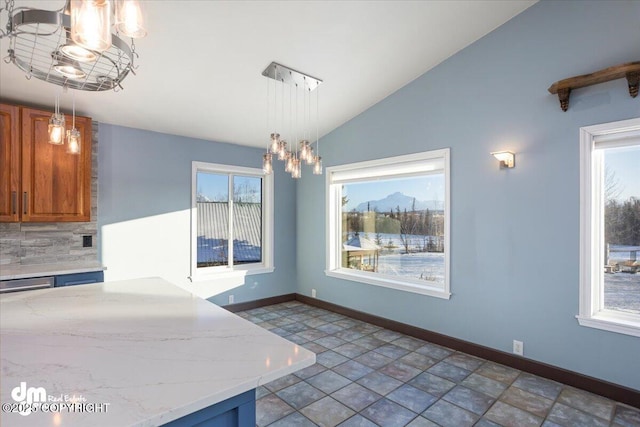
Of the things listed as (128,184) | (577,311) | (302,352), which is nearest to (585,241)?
(577,311)

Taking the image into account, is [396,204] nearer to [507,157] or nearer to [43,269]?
[507,157]

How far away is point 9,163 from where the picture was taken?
2900 mm

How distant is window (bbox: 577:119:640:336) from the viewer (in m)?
2.55

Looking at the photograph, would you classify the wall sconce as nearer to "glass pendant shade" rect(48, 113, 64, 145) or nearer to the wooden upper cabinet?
"glass pendant shade" rect(48, 113, 64, 145)

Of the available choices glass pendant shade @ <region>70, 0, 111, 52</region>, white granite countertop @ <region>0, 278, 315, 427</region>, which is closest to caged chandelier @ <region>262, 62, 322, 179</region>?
white granite countertop @ <region>0, 278, 315, 427</region>

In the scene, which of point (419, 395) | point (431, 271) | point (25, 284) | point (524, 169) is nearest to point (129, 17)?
point (25, 284)

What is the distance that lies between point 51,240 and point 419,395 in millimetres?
3869

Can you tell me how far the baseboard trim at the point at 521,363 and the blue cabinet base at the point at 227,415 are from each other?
2.80 m

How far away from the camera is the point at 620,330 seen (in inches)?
96.8

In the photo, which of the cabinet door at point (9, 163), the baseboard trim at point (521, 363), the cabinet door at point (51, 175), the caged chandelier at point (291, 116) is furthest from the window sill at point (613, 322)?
the cabinet door at point (9, 163)

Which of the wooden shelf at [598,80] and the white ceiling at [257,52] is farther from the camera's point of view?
the white ceiling at [257,52]

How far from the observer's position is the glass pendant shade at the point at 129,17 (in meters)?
1.02

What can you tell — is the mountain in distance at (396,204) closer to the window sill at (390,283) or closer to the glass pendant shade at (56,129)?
the window sill at (390,283)

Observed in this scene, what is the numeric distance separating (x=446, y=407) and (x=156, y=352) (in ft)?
7.09
